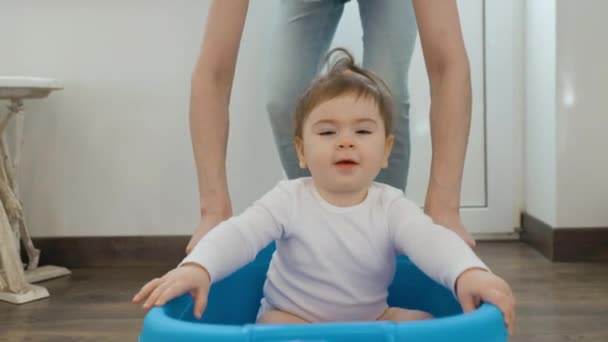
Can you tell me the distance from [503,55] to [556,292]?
2.69ft

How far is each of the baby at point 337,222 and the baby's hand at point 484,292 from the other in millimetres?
107

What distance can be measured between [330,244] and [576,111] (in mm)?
1217

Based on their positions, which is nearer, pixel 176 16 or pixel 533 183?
pixel 176 16

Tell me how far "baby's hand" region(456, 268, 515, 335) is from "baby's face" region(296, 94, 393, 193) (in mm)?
195

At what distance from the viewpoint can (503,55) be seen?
Result: 212cm

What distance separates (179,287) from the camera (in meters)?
0.71

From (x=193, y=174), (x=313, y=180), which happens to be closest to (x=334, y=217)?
(x=313, y=180)

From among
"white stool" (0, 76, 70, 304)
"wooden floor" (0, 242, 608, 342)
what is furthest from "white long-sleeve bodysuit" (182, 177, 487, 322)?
"white stool" (0, 76, 70, 304)

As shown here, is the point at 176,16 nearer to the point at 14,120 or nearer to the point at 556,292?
the point at 14,120

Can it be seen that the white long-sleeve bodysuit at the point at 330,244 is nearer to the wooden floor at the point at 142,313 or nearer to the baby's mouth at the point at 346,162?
the baby's mouth at the point at 346,162

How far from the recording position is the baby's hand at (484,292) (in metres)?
0.66

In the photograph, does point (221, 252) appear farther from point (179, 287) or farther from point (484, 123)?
point (484, 123)

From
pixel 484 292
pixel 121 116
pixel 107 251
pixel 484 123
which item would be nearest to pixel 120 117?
pixel 121 116

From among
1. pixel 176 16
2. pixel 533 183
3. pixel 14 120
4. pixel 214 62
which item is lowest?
pixel 533 183
